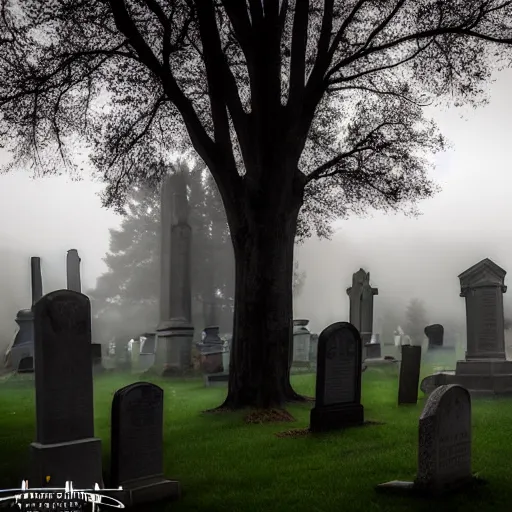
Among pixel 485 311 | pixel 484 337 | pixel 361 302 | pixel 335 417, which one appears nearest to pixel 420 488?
pixel 335 417

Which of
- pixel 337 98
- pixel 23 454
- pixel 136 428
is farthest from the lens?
pixel 337 98

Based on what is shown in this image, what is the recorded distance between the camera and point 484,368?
43.7 ft

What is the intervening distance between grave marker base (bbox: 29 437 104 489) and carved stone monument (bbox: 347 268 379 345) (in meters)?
17.0

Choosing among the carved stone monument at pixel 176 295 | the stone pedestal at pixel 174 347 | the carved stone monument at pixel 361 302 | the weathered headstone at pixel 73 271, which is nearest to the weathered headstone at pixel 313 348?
the carved stone monument at pixel 361 302

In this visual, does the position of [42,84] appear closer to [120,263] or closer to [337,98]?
[337,98]

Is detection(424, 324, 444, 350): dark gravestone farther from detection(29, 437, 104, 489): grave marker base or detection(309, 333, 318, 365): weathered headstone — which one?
detection(29, 437, 104, 489): grave marker base

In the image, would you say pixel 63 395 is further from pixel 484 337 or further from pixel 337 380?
pixel 484 337

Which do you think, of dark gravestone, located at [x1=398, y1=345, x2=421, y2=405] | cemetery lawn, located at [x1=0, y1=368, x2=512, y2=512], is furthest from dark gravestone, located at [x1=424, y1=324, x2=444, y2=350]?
dark gravestone, located at [x1=398, y1=345, x2=421, y2=405]

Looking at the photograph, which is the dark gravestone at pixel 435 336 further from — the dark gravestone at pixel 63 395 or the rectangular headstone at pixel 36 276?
the dark gravestone at pixel 63 395

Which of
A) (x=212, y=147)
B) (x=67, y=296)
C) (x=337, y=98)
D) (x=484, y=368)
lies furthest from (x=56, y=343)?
(x=337, y=98)

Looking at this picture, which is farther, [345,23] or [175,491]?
[345,23]

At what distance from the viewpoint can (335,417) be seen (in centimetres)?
942

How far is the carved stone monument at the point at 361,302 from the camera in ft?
73.8

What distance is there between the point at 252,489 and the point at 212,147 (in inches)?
283
